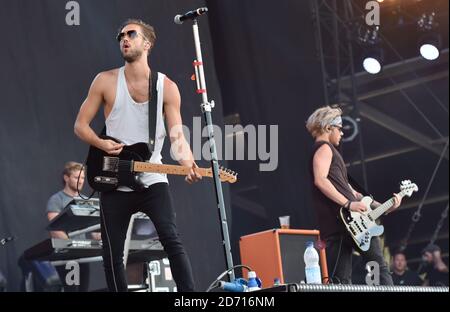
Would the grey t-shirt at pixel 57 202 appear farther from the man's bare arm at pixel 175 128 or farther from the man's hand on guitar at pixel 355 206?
the man's hand on guitar at pixel 355 206

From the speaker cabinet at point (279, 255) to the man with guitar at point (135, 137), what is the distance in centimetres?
220

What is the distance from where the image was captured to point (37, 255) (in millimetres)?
6281

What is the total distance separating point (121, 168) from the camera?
493cm

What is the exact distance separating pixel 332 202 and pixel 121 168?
5.90 feet

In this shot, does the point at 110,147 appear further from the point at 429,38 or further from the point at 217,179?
the point at 429,38

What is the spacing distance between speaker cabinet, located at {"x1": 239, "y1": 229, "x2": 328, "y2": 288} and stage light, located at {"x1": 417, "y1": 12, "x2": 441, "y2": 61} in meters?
3.31

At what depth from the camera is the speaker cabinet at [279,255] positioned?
7133 millimetres

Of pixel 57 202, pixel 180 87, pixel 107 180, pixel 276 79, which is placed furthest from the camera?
pixel 276 79

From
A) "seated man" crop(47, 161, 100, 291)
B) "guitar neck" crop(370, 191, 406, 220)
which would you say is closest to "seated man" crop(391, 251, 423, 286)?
"guitar neck" crop(370, 191, 406, 220)

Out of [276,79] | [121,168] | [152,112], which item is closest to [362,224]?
[152,112]

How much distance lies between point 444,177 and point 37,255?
8.93 metres

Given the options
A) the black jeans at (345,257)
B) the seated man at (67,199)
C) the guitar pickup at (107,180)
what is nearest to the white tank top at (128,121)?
the guitar pickup at (107,180)

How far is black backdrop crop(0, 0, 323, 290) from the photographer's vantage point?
22.6 ft
